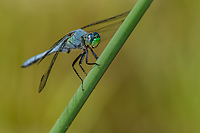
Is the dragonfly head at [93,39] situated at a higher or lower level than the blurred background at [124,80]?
higher

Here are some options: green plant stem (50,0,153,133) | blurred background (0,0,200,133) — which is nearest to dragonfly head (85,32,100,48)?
blurred background (0,0,200,133)

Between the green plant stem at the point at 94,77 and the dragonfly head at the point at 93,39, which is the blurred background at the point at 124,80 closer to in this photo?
the dragonfly head at the point at 93,39

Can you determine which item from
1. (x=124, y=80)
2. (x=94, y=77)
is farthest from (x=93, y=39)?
(x=94, y=77)

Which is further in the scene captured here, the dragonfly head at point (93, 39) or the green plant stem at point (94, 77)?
the dragonfly head at point (93, 39)

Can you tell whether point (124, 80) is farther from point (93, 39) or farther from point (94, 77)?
point (94, 77)

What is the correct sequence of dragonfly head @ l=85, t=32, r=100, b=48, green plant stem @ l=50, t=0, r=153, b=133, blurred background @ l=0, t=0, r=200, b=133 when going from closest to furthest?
green plant stem @ l=50, t=0, r=153, b=133
dragonfly head @ l=85, t=32, r=100, b=48
blurred background @ l=0, t=0, r=200, b=133

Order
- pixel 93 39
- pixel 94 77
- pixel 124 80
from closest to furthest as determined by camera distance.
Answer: pixel 94 77 < pixel 93 39 < pixel 124 80

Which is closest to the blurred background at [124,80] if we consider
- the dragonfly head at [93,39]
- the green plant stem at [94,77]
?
the dragonfly head at [93,39]

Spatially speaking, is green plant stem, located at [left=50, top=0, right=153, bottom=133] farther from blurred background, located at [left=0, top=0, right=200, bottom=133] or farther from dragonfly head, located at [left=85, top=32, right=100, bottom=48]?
blurred background, located at [left=0, top=0, right=200, bottom=133]

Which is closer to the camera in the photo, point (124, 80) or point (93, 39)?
point (93, 39)
